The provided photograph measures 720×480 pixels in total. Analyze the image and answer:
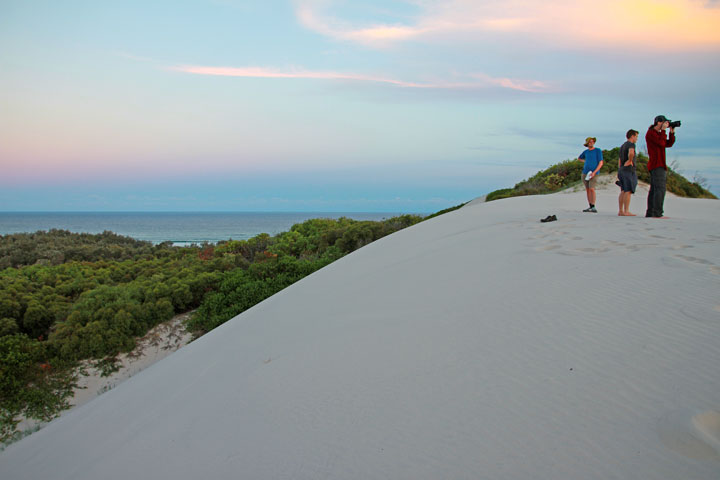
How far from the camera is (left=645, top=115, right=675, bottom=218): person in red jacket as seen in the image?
22.3ft

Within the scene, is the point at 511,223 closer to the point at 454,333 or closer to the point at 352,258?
the point at 352,258

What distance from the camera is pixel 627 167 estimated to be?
758 centimetres

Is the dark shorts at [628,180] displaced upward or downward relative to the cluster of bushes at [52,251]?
upward

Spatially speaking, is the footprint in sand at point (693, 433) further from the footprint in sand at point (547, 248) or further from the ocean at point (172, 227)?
the ocean at point (172, 227)

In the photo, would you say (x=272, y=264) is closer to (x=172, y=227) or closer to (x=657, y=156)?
(x=657, y=156)

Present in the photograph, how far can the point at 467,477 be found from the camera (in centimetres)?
174

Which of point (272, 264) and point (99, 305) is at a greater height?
point (272, 264)

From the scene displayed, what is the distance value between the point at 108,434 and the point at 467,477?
267 centimetres

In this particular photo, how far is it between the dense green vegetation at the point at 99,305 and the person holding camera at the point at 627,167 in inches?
243

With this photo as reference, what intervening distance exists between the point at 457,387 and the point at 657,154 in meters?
6.48

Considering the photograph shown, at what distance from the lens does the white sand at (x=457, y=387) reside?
1.83 meters

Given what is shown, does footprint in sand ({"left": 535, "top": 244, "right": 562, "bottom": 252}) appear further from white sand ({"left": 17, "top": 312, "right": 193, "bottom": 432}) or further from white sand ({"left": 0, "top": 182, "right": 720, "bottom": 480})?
white sand ({"left": 17, "top": 312, "right": 193, "bottom": 432})

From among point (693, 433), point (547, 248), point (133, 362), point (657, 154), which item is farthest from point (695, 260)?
point (133, 362)

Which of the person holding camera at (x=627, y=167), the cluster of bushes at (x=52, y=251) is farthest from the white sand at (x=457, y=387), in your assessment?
the cluster of bushes at (x=52, y=251)
